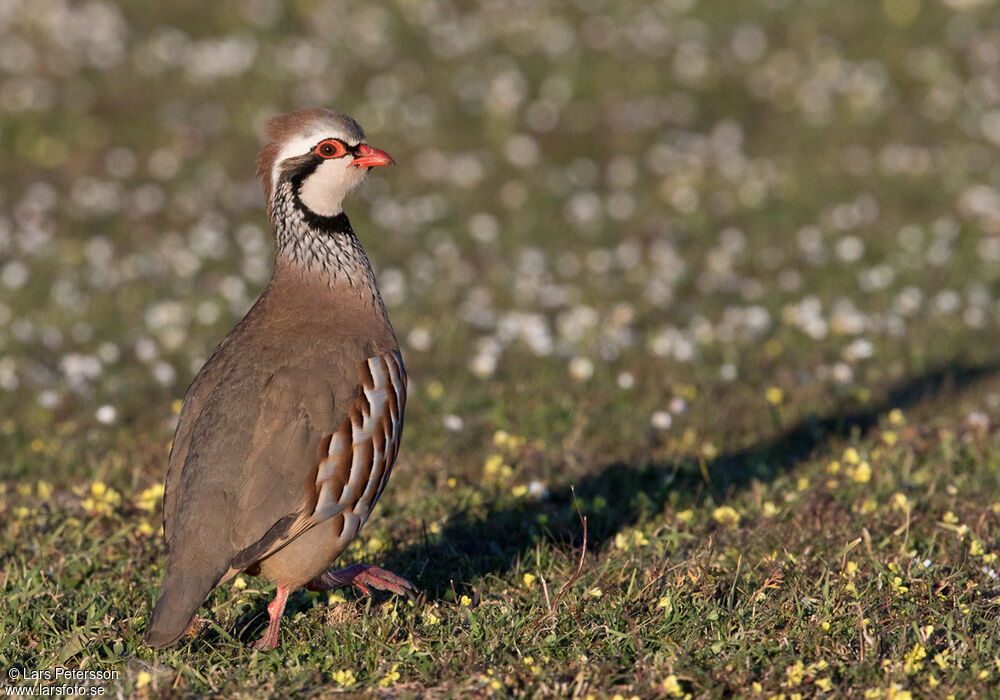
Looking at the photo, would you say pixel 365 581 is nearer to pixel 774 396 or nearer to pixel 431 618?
pixel 431 618

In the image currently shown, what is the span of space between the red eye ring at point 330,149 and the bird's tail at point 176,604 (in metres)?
1.97

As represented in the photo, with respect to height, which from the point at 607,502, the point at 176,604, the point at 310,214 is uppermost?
the point at 310,214

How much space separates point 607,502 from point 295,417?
90.0 inches

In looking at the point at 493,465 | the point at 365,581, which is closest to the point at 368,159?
the point at 365,581

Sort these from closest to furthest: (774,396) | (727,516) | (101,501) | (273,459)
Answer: (273,459) < (727,516) < (101,501) < (774,396)

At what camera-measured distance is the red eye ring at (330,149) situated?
5.62m

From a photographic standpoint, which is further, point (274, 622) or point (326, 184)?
point (326, 184)

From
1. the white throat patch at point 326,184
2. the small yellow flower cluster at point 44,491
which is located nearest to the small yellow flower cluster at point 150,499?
the small yellow flower cluster at point 44,491

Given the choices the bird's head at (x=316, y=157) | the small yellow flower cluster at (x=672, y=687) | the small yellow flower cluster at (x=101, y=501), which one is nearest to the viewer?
the small yellow flower cluster at (x=672, y=687)

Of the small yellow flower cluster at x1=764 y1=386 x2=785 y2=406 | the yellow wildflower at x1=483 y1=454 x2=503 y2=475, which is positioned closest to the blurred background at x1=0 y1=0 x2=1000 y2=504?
the small yellow flower cluster at x1=764 y1=386 x2=785 y2=406

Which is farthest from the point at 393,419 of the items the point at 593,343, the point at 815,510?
the point at 593,343

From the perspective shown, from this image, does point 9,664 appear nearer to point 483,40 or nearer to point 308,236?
point 308,236

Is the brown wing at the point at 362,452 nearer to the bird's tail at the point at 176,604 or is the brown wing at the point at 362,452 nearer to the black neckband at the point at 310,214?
the bird's tail at the point at 176,604

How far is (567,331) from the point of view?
9656 millimetres
